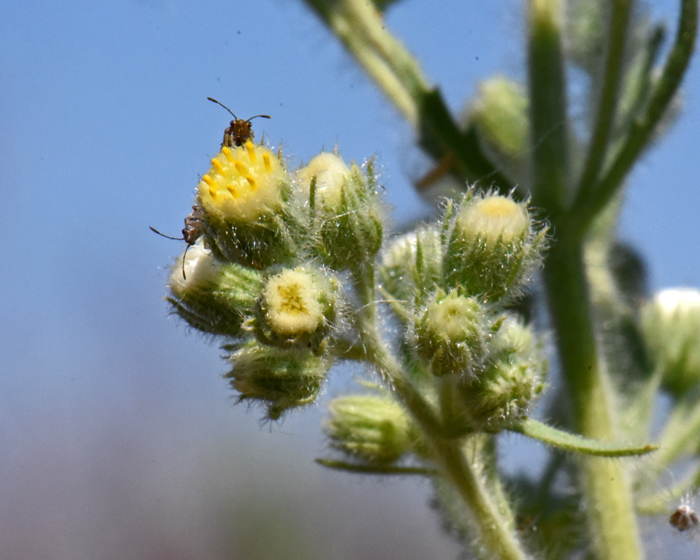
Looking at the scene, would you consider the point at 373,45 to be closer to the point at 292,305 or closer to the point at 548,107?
the point at 548,107

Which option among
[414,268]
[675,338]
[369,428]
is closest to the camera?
[414,268]

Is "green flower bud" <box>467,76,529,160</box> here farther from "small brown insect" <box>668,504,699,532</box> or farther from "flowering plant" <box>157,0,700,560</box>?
"small brown insect" <box>668,504,699,532</box>

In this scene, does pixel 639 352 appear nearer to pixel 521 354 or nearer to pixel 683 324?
pixel 683 324

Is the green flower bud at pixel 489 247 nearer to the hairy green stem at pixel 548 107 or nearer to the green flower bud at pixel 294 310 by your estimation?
the green flower bud at pixel 294 310

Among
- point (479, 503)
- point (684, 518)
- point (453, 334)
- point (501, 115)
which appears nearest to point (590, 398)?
point (684, 518)

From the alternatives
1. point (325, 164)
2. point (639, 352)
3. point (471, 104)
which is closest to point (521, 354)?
point (325, 164)

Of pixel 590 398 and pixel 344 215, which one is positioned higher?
pixel 344 215
